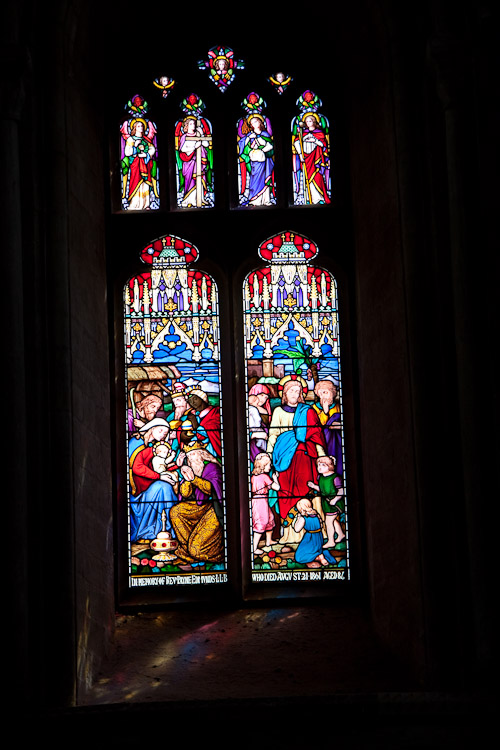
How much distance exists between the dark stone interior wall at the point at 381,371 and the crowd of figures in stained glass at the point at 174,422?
0.44 metres

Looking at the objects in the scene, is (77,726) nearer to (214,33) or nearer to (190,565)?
(190,565)

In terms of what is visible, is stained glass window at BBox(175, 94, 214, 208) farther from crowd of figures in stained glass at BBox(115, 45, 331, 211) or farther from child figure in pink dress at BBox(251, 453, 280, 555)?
child figure in pink dress at BBox(251, 453, 280, 555)

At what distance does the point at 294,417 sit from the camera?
25.6ft

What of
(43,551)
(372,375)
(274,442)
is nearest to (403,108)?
(372,375)

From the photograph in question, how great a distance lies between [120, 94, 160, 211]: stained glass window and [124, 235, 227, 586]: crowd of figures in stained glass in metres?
0.33

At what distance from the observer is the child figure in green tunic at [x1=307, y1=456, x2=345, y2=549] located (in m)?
7.63

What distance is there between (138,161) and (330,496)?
2.54 m

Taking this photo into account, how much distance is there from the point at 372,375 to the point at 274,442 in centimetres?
85

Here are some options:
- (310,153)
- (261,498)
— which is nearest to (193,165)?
(310,153)

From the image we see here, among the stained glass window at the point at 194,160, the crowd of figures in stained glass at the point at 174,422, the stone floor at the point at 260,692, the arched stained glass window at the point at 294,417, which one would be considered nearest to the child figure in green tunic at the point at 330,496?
the arched stained glass window at the point at 294,417

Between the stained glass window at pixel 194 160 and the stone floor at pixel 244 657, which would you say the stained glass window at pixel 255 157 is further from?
the stone floor at pixel 244 657

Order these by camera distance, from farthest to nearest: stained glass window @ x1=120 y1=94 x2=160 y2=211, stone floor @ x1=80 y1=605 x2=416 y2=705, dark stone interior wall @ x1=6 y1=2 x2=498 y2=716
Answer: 1. stained glass window @ x1=120 y1=94 x2=160 y2=211
2. stone floor @ x1=80 y1=605 x2=416 y2=705
3. dark stone interior wall @ x1=6 y1=2 x2=498 y2=716

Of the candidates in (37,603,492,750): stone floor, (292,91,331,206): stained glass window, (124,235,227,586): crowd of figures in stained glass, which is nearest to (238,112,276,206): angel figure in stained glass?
(292,91,331,206): stained glass window

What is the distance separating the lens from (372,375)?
7.26 m
